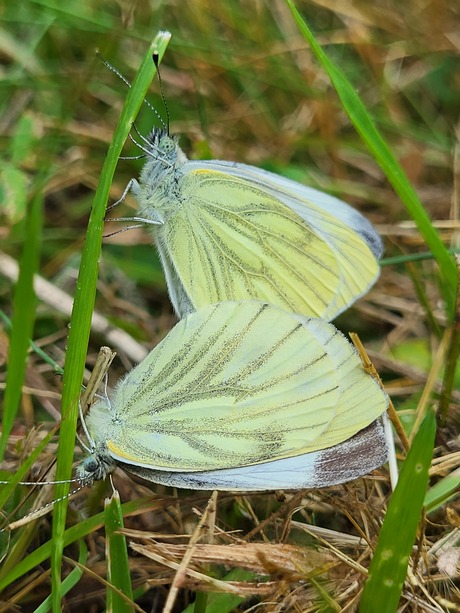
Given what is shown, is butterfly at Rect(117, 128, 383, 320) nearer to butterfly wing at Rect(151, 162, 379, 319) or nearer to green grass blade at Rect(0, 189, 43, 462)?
butterfly wing at Rect(151, 162, 379, 319)

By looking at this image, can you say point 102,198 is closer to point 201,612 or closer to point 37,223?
point 37,223

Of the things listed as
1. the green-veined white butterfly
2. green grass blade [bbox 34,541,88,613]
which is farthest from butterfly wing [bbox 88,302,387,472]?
green grass blade [bbox 34,541,88,613]

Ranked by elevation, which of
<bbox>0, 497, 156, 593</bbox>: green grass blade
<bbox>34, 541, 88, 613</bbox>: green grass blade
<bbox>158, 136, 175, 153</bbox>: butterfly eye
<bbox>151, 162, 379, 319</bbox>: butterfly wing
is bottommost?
<bbox>34, 541, 88, 613</bbox>: green grass blade

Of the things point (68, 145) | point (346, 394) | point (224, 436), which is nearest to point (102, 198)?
point (224, 436)

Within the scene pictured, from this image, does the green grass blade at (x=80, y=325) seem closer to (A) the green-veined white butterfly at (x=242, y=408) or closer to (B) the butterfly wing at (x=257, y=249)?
(A) the green-veined white butterfly at (x=242, y=408)

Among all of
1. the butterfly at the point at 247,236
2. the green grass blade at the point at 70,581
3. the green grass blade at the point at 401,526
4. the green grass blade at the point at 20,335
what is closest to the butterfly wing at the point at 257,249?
the butterfly at the point at 247,236

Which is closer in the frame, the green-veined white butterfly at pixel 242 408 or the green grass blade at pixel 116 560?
the green grass blade at pixel 116 560
